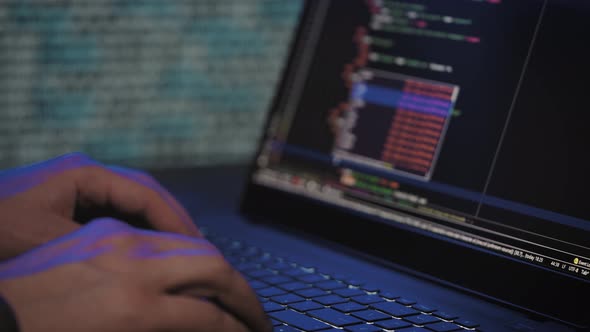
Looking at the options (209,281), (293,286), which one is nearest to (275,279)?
(293,286)

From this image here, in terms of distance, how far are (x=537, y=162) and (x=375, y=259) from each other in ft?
0.71

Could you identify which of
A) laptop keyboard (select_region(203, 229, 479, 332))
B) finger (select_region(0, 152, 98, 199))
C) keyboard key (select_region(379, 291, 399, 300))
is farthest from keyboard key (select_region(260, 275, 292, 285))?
finger (select_region(0, 152, 98, 199))

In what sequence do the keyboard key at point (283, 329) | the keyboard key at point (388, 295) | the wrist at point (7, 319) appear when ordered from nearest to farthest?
the wrist at point (7, 319) < the keyboard key at point (283, 329) < the keyboard key at point (388, 295)

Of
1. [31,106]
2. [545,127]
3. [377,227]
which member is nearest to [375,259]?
[377,227]

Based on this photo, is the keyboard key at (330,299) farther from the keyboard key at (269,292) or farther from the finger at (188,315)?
the finger at (188,315)

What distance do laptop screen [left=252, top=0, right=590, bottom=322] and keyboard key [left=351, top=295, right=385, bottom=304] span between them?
0.36ft

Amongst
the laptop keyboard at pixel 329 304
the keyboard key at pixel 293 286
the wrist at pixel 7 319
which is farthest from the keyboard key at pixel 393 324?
the wrist at pixel 7 319

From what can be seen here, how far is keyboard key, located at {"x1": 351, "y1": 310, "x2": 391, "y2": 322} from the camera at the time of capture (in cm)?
62

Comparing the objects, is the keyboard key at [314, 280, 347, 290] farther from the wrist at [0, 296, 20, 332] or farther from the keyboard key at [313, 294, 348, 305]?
the wrist at [0, 296, 20, 332]

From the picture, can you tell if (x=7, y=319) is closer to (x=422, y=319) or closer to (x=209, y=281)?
(x=209, y=281)

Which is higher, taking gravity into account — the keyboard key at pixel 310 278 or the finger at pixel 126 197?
the finger at pixel 126 197

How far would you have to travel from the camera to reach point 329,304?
2.14ft

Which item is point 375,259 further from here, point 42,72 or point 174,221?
point 42,72

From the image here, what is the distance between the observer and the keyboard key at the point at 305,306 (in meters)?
0.64
